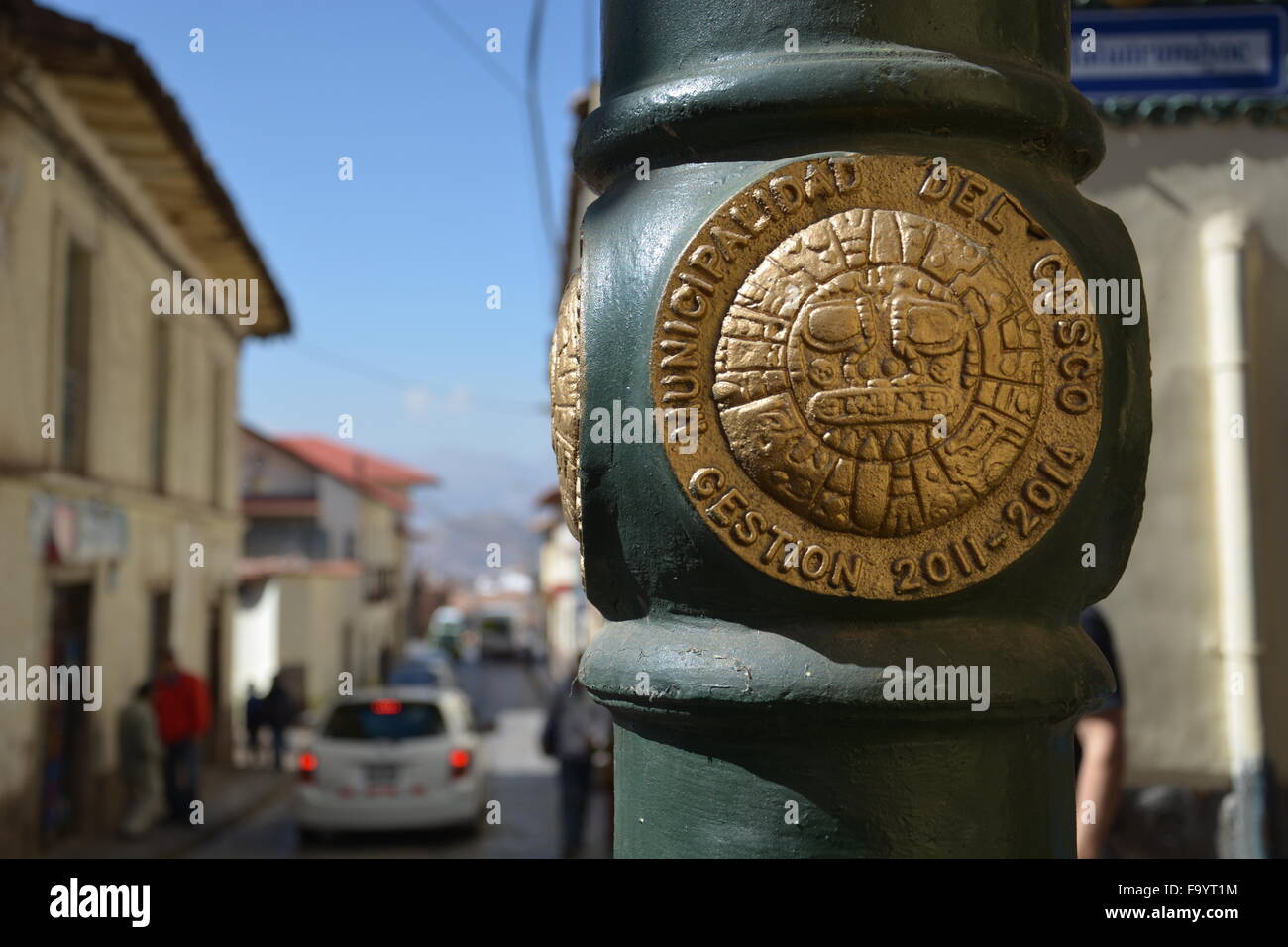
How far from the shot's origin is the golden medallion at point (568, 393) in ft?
4.69

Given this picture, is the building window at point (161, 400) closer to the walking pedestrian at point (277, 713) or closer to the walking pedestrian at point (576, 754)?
the walking pedestrian at point (277, 713)

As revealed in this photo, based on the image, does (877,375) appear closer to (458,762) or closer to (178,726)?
(458,762)

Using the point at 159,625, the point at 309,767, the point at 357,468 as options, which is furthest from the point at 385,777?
the point at 357,468

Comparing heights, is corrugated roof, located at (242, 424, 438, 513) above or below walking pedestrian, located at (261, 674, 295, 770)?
above

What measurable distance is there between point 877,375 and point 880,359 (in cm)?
2

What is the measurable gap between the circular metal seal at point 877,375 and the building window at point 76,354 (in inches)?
386

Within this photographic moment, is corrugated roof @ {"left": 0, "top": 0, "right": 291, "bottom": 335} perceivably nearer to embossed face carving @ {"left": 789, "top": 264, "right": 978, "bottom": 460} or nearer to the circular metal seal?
the circular metal seal

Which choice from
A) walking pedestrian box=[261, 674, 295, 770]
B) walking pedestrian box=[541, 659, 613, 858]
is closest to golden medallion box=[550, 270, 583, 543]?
walking pedestrian box=[541, 659, 613, 858]

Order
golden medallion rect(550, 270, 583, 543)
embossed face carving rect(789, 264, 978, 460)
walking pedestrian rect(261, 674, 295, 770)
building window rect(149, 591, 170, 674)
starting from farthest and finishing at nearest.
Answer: walking pedestrian rect(261, 674, 295, 770)
building window rect(149, 591, 170, 674)
golden medallion rect(550, 270, 583, 543)
embossed face carving rect(789, 264, 978, 460)

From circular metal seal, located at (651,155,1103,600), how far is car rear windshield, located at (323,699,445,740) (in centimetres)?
899

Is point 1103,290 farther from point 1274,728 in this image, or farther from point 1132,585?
point 1274,728

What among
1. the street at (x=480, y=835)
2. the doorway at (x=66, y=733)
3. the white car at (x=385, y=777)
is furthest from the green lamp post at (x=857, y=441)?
the doorway at (x=66, y=733)

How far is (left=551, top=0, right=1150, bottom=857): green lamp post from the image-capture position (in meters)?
1.27

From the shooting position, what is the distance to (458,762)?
972 cm
